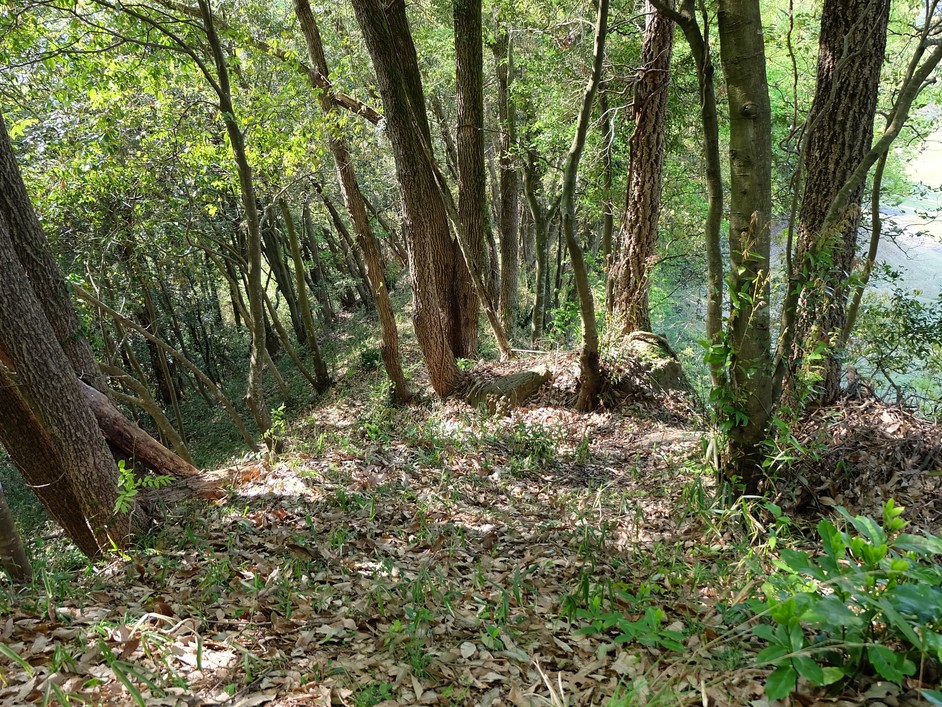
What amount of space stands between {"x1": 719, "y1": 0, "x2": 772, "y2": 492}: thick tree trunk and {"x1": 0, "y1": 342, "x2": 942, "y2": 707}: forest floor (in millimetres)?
531

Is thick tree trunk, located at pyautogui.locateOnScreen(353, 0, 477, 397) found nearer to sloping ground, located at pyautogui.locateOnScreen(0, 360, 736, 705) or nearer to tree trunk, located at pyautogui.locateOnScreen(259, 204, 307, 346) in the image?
Result: sloping ground, located at pyautogui.locateOnScreen(0, 360, 736, 705)

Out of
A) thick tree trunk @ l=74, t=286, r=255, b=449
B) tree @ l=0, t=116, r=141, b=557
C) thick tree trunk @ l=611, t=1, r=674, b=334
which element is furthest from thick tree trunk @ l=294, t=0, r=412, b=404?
tree @ l=0, t=116, r=141, b=557

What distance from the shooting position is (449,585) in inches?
135

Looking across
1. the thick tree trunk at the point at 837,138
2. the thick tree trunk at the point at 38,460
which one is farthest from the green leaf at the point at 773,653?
the thick tree trunk at the point at 38,460

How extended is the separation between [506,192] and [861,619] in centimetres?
1212

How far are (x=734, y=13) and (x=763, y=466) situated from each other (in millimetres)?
2760

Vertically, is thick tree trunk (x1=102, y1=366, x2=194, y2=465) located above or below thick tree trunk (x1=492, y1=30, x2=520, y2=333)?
below

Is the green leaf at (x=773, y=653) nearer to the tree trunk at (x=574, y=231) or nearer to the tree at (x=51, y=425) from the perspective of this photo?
the tree trunk at (x=574, y=231)

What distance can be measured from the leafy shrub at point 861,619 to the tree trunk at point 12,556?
397 centimetres

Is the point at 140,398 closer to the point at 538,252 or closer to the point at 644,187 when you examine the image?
the point at 644,187

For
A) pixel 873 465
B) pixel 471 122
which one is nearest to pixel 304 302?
pixel 471 122

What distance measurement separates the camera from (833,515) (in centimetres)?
355

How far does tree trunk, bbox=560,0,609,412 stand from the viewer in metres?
4.59

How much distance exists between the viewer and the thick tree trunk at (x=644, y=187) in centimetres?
695
